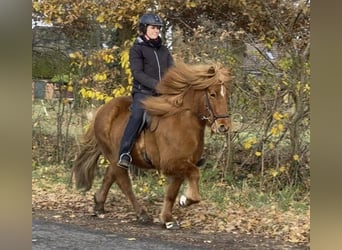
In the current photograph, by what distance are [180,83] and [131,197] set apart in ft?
1.92

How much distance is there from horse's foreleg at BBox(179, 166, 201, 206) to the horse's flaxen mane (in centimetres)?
30

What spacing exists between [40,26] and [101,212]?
3.05 ft

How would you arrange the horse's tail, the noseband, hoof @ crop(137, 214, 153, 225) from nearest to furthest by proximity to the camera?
the noseband → hoof @ crop(137, 214, 153, 225) → the horse's tail

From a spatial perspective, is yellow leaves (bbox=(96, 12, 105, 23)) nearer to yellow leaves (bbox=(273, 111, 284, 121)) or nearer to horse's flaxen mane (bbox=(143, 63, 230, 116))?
horse's flaxen mane (bbox=(143, 63, 230, 116))

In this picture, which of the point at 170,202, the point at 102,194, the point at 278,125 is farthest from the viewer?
the point at 102,194

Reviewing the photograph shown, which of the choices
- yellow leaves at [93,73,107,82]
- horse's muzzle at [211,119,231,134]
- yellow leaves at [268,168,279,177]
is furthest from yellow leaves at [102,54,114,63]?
yellow leaves at [268,168,279,177]

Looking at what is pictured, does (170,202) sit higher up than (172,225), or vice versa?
(170,202)

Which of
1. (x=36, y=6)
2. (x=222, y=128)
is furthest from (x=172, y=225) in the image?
(x=36, y=6)

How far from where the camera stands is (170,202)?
236 cm

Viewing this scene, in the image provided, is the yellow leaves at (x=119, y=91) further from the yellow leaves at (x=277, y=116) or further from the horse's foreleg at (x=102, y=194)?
the yellow leaves at (x=277, y=116)

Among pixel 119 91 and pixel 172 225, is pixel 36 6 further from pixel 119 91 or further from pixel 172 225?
pixel 172 225

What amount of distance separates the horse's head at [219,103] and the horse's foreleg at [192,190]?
0.69 ft

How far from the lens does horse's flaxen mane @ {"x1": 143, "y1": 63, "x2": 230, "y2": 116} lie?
230 cm

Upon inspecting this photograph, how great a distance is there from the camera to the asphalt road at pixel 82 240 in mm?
2295
